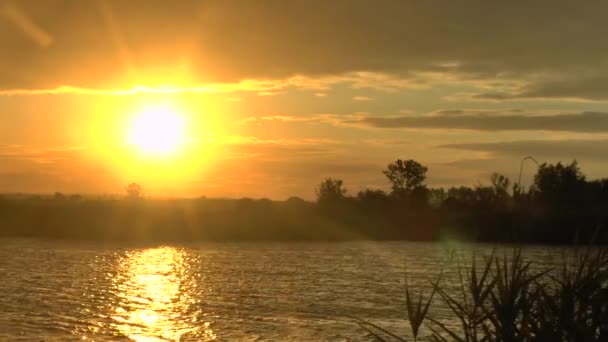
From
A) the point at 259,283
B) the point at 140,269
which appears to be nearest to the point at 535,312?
the point at 259,283

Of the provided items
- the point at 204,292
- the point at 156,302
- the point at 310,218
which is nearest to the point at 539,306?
the point at 156,302

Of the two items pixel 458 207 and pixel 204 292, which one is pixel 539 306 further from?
pixel 458 207

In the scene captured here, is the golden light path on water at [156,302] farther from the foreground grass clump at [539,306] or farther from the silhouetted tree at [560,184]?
the silhouetted tree at [560,184]

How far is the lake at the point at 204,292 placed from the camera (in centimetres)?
2108

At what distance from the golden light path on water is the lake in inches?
1.4

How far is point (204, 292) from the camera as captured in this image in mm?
29359

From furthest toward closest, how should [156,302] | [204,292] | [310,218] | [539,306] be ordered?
[310,218] → [204,292] → [156,302] → [539,306]

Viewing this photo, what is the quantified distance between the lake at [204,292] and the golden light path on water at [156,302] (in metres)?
0.03

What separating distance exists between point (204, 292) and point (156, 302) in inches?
127

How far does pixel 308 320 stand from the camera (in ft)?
74.8

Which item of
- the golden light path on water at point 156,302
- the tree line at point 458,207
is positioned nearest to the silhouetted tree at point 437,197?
the tree line at point 458,207

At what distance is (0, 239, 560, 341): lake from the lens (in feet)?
69.2

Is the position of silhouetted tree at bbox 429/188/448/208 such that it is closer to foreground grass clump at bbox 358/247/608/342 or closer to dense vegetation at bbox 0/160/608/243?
dense vegetation at bbox 0/160/608/243

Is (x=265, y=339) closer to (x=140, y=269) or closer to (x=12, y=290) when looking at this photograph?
(x=12, y=290)
